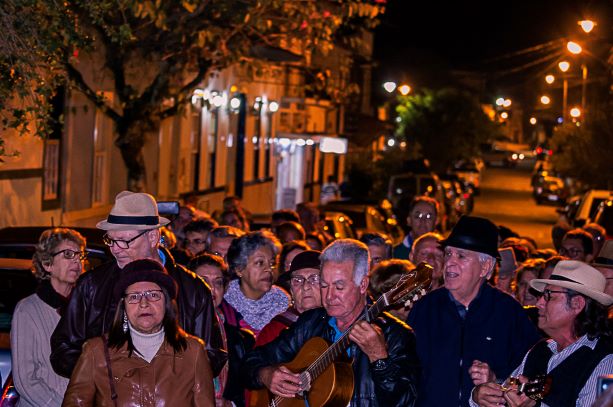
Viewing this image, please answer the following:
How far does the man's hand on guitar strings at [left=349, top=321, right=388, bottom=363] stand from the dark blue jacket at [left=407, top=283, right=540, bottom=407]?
38.6 inches

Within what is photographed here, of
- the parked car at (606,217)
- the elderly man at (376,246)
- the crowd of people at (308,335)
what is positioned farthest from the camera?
the parked car at (606,217)

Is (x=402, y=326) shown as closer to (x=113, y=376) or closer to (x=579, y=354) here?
(x=579, y=354)

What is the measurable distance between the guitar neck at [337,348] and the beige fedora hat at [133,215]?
139 cm

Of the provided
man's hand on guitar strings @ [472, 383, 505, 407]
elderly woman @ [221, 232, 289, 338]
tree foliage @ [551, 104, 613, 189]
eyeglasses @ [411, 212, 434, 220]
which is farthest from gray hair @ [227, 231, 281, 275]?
tree foliage @ [551, 104, 613, 189]

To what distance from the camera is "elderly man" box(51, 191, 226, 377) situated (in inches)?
253

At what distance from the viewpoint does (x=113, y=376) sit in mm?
5684

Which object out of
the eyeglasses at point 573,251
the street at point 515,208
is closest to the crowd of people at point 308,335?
the eyeglasses at point 573,251

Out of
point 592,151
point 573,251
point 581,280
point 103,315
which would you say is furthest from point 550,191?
point 103,315

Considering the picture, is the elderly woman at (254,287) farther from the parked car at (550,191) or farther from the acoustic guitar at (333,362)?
the parked car at (550,191)

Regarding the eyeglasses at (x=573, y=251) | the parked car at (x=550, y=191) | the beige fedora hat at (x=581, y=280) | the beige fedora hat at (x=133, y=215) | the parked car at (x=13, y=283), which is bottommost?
the parked car at (x=550, y=191)

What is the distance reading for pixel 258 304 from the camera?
862 cm

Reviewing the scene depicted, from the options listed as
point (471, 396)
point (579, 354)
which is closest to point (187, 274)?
point (471, 396)

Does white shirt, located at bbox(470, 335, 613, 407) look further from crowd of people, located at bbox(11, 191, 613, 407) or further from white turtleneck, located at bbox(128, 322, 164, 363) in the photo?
white turtleneck, located at bbox(128, 322, 164, 363)

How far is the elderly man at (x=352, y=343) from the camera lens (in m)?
5.69
